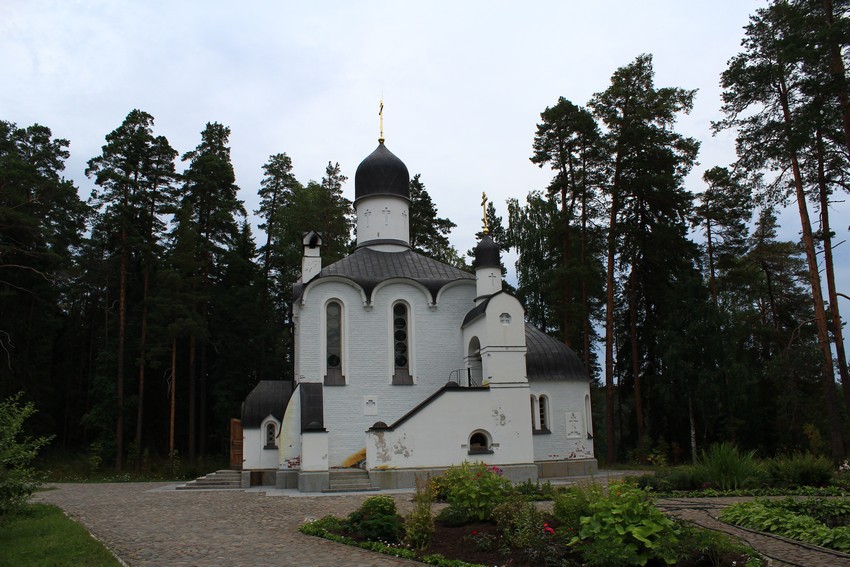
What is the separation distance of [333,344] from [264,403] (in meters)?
2.98

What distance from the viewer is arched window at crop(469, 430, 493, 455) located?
18.2 metres

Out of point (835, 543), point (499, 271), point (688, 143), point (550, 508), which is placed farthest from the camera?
point (688, 143)

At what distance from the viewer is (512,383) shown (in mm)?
18578

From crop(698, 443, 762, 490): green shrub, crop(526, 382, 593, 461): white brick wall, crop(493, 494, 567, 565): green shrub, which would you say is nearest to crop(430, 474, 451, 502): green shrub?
crop(493, 494, 567, 565): green shrub

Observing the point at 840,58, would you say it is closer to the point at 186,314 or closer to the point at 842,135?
the point at 842,135

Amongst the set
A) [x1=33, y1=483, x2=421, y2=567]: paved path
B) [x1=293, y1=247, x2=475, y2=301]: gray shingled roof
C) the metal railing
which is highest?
[x1=293, y1=247, x2=475, y2=301]: gray shingled roof

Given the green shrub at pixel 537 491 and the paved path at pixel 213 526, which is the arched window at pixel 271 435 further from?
the green shrub at pixel 537 491

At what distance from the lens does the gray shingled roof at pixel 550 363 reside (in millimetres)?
20922

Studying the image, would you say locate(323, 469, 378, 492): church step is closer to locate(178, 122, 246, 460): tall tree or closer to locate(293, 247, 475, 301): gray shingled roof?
locate(293, 247, 475, 301): gray shingled roof

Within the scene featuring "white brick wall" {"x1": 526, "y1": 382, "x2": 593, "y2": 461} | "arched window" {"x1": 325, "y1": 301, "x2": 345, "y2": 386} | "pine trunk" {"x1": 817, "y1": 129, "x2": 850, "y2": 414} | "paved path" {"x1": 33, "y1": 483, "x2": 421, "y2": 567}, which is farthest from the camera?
"white brick wall" {"x1": 526, "y1": 382, "x2": 593, "y2": 461}

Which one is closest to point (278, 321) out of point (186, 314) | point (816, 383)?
point (186, 314)

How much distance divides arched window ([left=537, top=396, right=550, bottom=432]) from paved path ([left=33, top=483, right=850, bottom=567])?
633cm

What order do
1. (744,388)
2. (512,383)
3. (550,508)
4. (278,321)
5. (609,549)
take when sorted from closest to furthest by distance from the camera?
(609,549)
(550,508)
(512,383)
(744,388)
(278,321)

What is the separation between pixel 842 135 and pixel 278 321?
2475 cm
